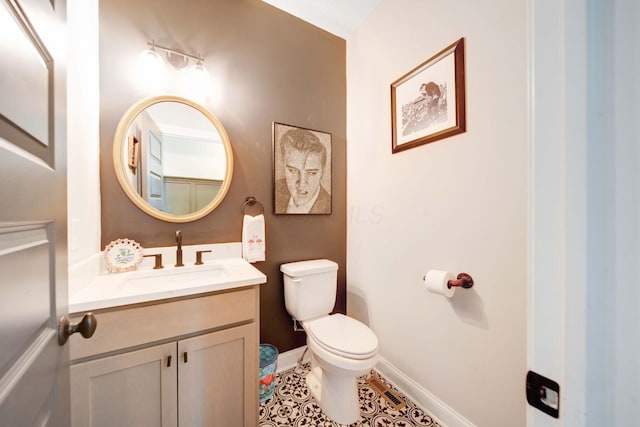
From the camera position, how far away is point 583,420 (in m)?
0.34

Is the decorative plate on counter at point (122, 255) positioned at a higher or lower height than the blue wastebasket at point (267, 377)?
higher

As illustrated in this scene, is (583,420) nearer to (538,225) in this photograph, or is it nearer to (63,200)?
(538,225)

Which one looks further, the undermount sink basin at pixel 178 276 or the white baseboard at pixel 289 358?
the white baseboard at pixel 289 358

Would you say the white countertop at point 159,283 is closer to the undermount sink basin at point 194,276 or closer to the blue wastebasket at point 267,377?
the undermount sink basin at point 194,276

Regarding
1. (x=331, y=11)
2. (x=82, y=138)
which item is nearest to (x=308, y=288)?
(x=82, y=138)

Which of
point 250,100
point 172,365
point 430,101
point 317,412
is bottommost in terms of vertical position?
point 317,412

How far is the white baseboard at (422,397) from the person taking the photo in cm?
121

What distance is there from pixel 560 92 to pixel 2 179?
2.78ft

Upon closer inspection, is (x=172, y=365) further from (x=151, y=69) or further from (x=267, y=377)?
(x=151, y=69)

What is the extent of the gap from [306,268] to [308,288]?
0.47 feet

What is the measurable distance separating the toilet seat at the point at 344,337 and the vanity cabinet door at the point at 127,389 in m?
0.72

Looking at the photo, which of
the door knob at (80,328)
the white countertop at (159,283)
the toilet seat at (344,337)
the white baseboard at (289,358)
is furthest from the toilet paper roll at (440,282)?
the door knob at (80,328)

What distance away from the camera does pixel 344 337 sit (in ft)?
4.35

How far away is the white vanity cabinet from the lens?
859 mm
